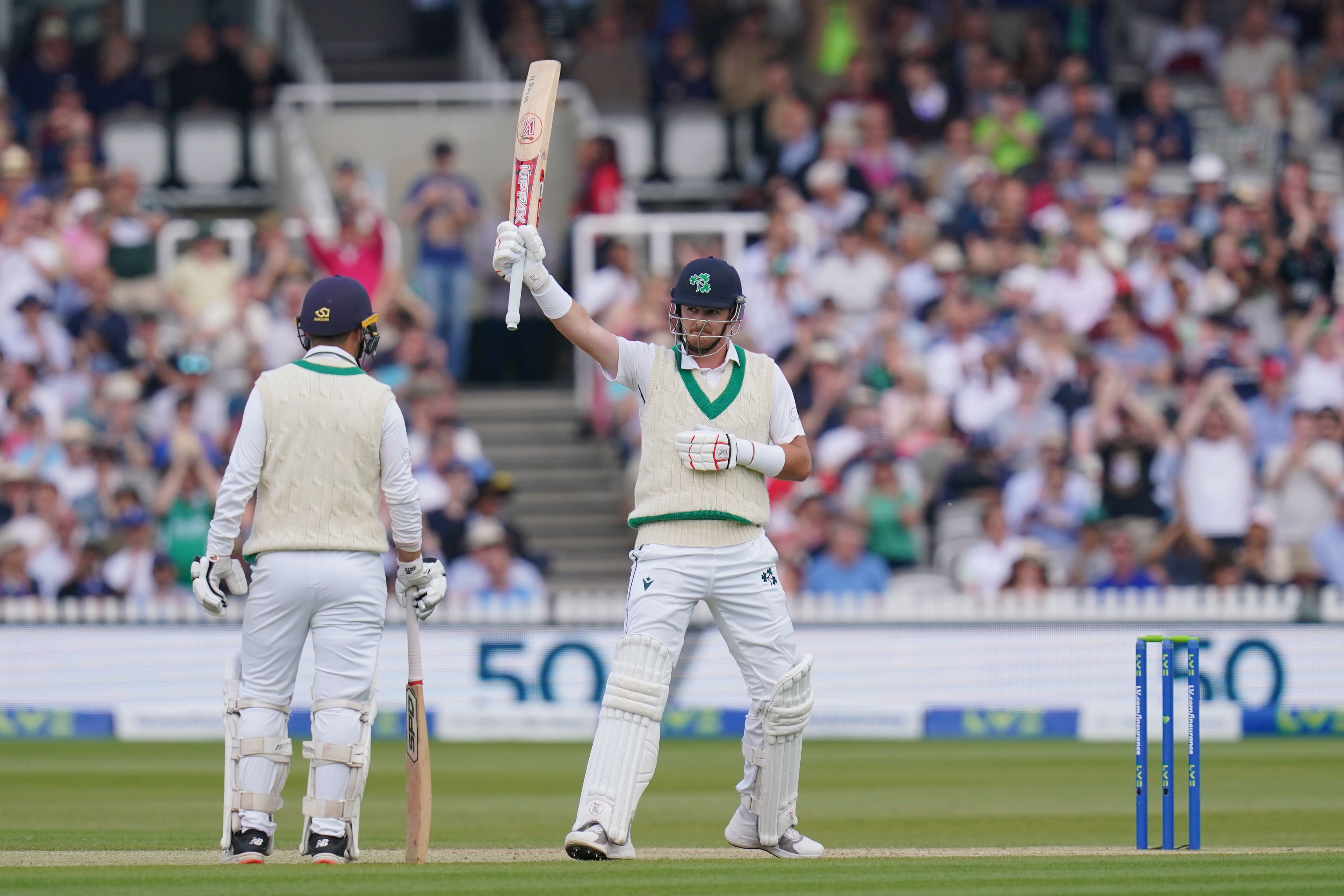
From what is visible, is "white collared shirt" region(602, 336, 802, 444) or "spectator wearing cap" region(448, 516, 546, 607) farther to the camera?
"spectator wearing cap" region(448, 516, 546, 607)

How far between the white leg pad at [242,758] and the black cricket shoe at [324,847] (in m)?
0.17

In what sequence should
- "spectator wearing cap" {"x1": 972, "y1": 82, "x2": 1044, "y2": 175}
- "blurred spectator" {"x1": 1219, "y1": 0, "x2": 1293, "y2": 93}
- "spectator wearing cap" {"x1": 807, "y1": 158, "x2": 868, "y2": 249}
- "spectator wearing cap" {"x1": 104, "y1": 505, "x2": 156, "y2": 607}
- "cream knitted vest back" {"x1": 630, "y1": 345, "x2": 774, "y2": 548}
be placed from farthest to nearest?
1. "blurred spectator" {"x1": 1219, "y1": 0, "x2": 1293, "y2": 93}
2. "spectator wearing cap" {"x1": 972, "y1": 82, "x2": 1044, "y2": 175}
3. "spectator wearing cap" {"x1": 807, "y1": 158, "x2": 868, "y2": 249}
4. "spectator wearing cap" {"x1": 104, "y1": 505, "x2": 156, "y2": 607}
5. "cream knitted vest back" {"x1": 630, "y1": 345, "x2": 774, "y2": 548}

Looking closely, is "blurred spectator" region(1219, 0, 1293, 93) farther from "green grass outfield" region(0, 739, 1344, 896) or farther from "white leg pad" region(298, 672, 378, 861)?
"white leg pad" region(298, 672, 378, 861)

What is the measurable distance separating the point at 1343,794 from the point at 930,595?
4.18 m

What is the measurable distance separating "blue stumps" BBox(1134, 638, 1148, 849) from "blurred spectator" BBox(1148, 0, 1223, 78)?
13.7 m

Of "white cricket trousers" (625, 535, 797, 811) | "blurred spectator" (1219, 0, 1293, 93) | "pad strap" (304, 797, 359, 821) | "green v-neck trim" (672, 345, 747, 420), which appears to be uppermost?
"blurred spectator" (1219, 0, 1293, 93)

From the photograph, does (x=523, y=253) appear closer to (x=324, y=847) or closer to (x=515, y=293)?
(x=515, y=293)

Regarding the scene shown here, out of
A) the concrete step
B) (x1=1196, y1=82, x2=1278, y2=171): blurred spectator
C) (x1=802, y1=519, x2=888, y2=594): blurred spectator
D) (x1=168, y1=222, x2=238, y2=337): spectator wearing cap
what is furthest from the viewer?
(x1=1196, y1=82, x2=1278, y2=171): blurred spectator

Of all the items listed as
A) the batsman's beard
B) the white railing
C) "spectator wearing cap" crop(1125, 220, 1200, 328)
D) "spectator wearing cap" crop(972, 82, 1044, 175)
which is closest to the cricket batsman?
the batsman's beard

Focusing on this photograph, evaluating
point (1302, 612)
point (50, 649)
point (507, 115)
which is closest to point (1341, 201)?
point (1302, 612)

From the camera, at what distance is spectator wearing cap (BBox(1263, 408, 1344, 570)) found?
583 inches

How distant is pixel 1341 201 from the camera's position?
18125 millimetres

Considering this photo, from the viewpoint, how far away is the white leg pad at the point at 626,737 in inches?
276

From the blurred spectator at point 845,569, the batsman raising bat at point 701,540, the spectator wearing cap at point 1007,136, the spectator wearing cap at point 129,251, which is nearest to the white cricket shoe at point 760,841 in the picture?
the batsman raising bat at point 701,540
